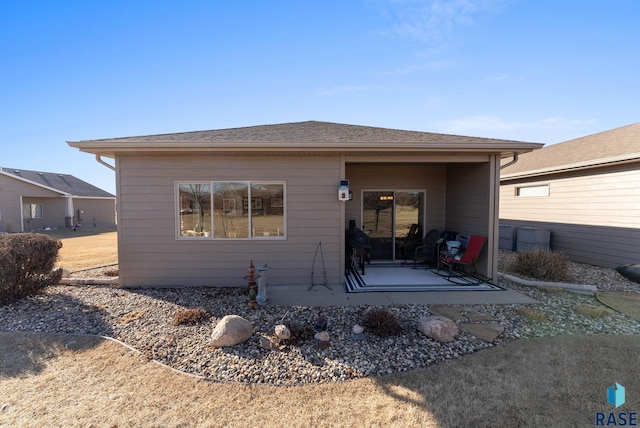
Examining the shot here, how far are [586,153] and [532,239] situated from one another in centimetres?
289

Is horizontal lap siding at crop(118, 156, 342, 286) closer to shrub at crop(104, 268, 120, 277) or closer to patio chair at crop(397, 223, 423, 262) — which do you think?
shrub at crop(104, 268, 120, 277)

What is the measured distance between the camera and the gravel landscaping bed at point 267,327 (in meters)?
2.98

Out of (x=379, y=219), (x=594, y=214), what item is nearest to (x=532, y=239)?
(x=594, y=214)

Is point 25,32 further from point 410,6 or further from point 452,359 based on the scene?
point 452,359

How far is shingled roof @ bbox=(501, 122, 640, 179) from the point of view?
718 cm

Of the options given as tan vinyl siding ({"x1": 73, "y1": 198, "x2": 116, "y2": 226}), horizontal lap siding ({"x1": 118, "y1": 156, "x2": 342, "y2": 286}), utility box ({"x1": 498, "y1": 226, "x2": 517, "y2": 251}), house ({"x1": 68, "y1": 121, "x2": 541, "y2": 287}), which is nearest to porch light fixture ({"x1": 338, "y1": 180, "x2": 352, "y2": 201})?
house ({"x1": 68, "y1": 121, "x2": 541, "y2": 287})

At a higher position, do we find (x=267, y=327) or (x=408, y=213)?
(x=408, y=213)

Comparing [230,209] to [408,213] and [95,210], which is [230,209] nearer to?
[408,213]

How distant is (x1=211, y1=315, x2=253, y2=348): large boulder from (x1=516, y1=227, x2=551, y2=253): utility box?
877 centimetres

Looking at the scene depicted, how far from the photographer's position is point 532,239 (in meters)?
9.05

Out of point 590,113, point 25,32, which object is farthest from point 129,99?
point 590,113

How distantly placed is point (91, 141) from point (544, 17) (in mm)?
10118

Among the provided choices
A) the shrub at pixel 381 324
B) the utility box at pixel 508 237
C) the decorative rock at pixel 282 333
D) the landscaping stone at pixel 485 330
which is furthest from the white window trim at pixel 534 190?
the decorative rock at pixel 282 333

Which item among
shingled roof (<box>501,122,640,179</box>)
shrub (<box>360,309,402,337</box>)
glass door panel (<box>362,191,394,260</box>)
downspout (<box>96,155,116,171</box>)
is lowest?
shrub (<box>360,309,402,337</box>)
